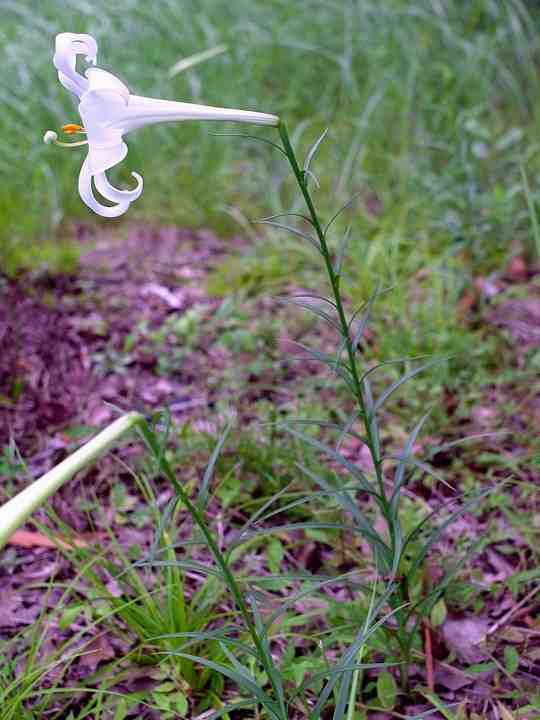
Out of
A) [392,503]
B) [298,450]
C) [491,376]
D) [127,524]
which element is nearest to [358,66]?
A: [491,376]

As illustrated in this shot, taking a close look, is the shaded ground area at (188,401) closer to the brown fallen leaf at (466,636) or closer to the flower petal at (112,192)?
the brown fallen leaf at (466,636)

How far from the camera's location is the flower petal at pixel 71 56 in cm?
100

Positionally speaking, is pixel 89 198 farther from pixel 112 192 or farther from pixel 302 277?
pixel 302 277

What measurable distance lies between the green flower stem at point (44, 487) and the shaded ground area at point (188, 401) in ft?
2.52

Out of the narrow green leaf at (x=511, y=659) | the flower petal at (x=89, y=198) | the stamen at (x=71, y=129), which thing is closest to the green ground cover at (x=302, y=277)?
the narrow green leaf at (x=511, y=659)

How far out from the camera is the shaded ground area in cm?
155

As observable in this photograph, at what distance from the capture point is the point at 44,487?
74cm

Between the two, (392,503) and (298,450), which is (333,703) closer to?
(392,503)

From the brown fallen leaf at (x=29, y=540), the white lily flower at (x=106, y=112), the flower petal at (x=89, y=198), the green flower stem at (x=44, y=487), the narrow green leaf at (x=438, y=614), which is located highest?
the white lily flower at (x=106, y=112)

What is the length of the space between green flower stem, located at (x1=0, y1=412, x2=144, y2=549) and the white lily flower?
338mm

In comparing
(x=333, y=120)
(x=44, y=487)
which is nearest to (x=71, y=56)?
(x=44, y=487)

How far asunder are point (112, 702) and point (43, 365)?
128 cm

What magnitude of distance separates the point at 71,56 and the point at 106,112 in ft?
0.29

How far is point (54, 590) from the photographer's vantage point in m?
1.76
